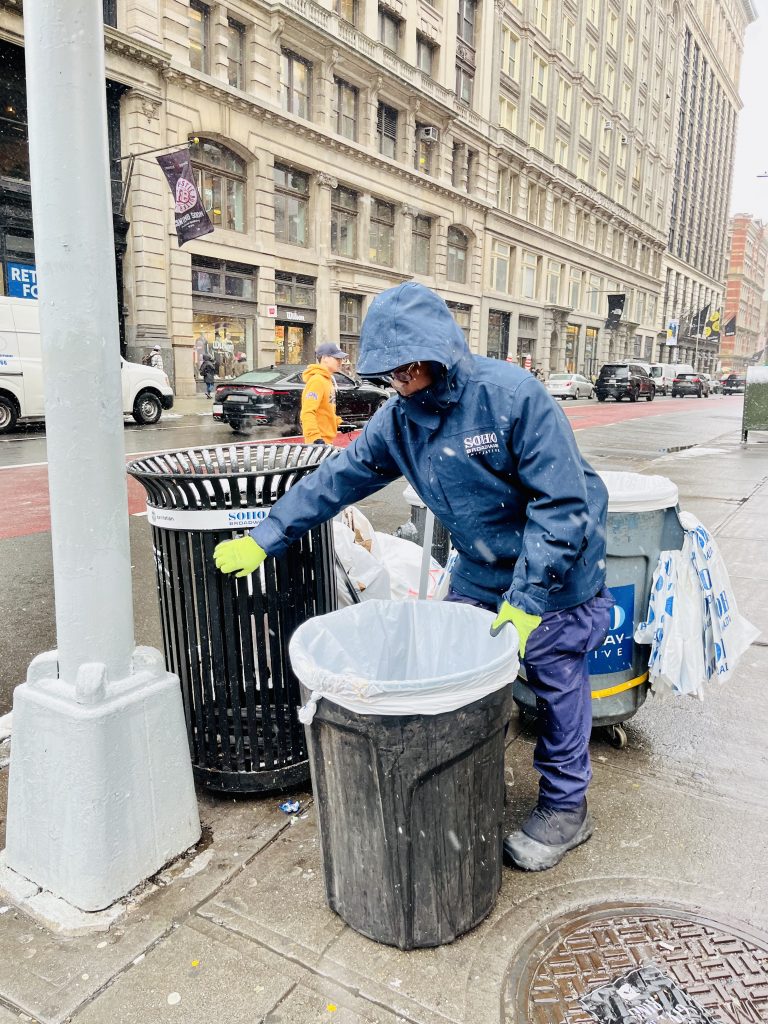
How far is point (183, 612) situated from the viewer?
252 cm

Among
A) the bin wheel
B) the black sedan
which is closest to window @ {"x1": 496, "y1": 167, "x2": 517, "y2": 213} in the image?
the black sedan

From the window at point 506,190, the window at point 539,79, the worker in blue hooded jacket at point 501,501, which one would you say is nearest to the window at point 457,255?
the window at point 506,190

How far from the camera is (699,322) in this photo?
227 ft

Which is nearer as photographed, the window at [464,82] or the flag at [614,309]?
the window at [464,82]

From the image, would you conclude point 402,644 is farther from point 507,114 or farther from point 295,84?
point 507,114

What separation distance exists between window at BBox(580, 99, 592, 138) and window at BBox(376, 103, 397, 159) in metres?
22.8

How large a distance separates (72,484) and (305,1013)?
1.47 meters

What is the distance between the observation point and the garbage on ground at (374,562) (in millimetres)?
3627

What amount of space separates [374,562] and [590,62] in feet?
186

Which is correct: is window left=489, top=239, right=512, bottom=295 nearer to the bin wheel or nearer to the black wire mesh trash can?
the bin wheel

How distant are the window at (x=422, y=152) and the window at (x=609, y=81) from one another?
24.3m

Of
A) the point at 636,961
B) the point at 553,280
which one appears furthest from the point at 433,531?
the point at 553,280

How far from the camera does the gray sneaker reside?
7.56ft

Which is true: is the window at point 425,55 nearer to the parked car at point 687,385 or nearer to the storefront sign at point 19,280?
the storefront sign at point 19,280
